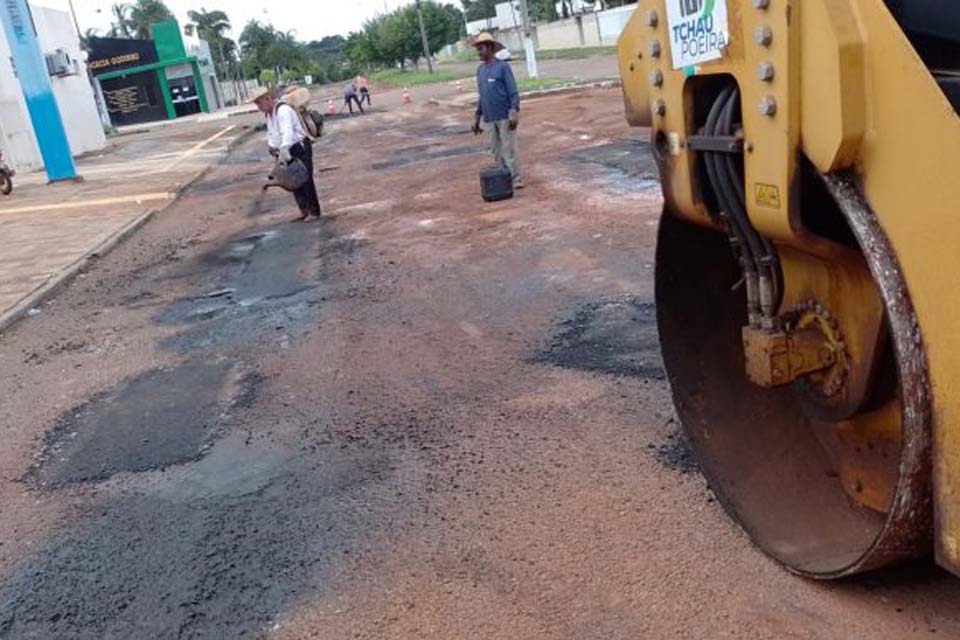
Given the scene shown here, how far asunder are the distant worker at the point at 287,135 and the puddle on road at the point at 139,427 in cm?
552

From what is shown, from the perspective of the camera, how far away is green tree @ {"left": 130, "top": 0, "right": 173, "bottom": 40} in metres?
91.2

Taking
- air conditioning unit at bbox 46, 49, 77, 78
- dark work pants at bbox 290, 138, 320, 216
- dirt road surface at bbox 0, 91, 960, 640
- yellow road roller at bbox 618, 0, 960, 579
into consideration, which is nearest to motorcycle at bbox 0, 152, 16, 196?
air conditioning unit at bbox 46, 49, 77, 78

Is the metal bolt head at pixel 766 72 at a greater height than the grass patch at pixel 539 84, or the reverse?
the metal bolt head at pixel 766 72

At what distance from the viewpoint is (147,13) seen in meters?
92.2

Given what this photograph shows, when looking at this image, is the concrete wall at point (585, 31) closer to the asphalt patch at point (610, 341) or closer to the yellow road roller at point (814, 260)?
the asphalt patch at point (610, 341)

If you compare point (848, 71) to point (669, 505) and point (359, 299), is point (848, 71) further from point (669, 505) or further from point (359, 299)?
point (359, 299)

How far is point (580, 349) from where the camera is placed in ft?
17.5

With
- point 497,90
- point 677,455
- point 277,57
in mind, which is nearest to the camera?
point 677,455

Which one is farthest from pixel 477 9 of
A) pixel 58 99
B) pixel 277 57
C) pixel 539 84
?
pixel 58 99

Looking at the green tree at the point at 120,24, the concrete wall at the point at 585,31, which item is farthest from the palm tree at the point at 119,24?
the concrete wall at the point at 585,31

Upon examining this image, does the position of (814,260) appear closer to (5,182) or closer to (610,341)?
(610,341)

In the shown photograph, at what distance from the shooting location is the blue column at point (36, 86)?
1888cm

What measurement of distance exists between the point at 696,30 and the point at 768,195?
0.50 meters

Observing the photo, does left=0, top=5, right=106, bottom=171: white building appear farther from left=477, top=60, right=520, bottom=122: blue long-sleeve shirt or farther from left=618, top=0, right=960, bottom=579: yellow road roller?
left=618, top=0, right=960, bottom=579: yellow road roller
